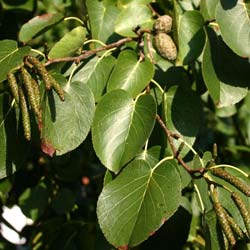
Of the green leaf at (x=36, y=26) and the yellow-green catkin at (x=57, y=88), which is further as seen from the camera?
the green leaf at (x=36, y=26)

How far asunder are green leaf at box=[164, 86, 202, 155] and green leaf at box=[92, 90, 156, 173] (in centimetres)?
12

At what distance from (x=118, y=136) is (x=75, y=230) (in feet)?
2.31

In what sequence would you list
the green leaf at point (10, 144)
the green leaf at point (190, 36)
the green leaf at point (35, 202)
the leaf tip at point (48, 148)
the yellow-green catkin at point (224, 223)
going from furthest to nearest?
the green leaf at point (35, 202) → the green leaf at point (190, 36) → the green leaf at point (10, 144) → the leaf tip at point (48, 148) → the yellow-green catkin at point (224, 223)

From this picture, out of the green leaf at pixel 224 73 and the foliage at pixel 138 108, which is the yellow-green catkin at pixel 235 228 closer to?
the foliage at pixel 138 108

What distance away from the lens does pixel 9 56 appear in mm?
1493

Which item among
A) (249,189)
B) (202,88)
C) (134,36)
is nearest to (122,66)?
(134,36)

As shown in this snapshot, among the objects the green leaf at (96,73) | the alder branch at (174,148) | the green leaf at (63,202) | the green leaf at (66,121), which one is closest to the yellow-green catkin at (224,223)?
the alder branch at (174,148)

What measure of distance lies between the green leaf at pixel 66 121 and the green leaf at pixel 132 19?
0.98 feet

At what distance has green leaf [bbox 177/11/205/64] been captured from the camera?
163 centimetres

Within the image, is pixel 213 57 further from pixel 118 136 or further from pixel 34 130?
pixel 34 130

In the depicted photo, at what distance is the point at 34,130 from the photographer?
1490mm

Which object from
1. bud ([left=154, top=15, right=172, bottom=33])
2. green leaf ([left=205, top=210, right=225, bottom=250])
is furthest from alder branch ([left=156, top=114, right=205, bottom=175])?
bud ([left=154, top=15, right=172, bottom=33])

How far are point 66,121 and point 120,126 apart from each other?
14 centimetres

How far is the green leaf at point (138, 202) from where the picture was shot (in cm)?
134
